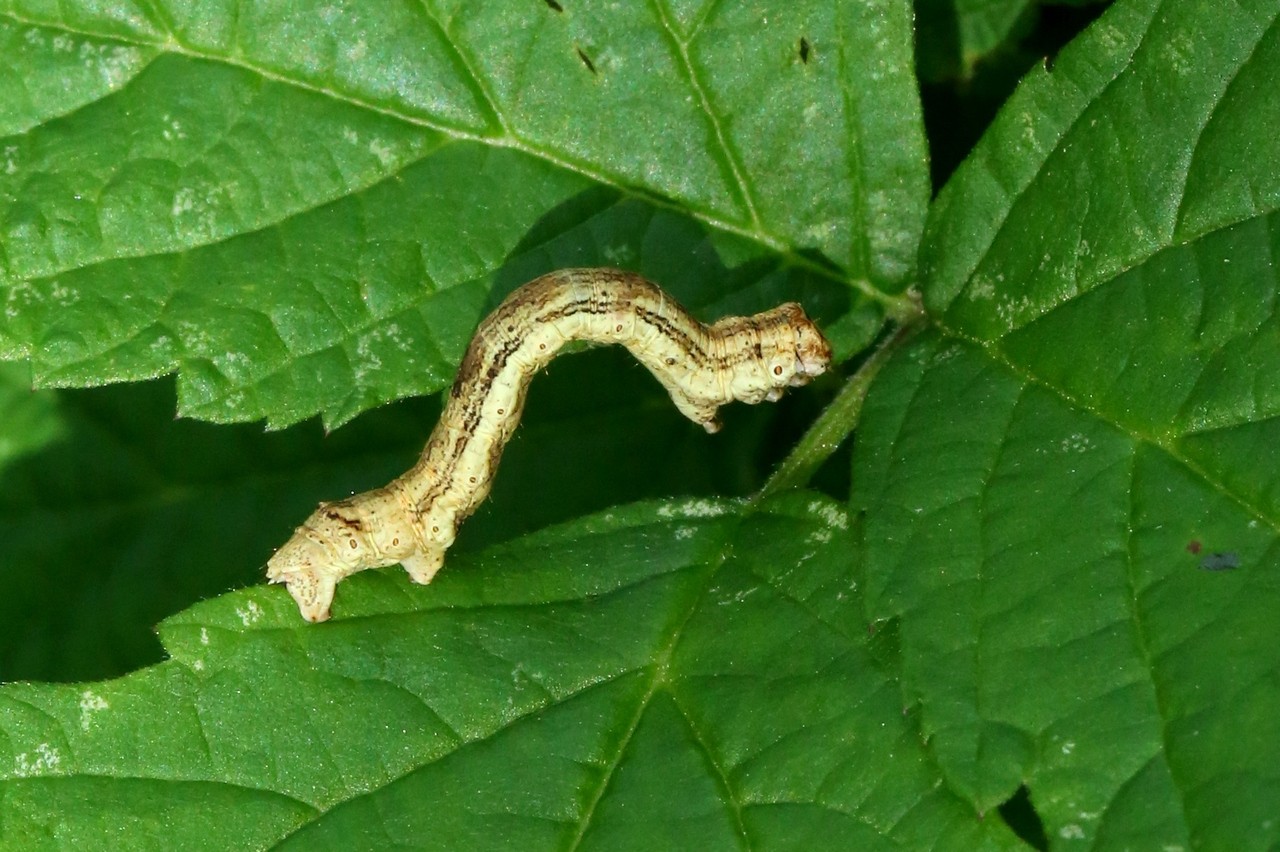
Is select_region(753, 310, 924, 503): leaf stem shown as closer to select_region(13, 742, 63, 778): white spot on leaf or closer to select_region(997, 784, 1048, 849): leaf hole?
select_region(997, 784, 1048, 849): leaf hole

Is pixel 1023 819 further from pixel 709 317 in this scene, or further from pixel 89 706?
pixel 89 706

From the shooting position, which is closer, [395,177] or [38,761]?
[38,761]

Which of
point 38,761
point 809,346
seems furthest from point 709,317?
point 38,761

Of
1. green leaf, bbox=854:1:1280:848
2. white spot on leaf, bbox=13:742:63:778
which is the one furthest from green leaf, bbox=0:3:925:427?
white spot on leaf, bbox=13:742:63:778

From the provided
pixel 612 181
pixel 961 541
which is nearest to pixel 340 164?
pixel 612 181

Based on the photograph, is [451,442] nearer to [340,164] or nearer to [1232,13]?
[340,164]

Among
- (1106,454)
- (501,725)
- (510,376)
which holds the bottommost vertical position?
(501,725)

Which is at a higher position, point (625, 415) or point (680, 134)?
point (680, 134)
